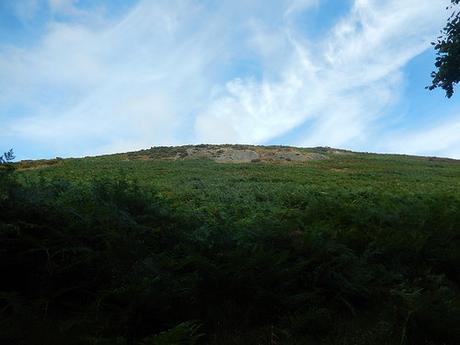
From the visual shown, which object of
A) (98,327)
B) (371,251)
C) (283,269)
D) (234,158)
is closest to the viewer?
(98,327)

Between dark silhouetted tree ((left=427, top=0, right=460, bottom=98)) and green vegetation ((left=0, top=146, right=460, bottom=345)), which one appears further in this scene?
dark silhouetted tree ((left=427, top=0, right=460, bottom=98))

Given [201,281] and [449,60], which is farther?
[449,60]

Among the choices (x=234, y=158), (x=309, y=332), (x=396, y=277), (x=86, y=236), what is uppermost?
Answer: (x=234, y=158)

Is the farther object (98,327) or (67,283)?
(67,283)

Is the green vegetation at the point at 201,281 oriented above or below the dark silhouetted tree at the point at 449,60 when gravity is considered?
below

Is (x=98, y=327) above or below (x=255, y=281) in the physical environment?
below

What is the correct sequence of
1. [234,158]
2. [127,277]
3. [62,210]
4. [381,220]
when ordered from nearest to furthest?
[127,277] < [62,210] < [381,220] < [234,158]

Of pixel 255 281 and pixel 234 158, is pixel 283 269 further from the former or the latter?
pixel 234 158

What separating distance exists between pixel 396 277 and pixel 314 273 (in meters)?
1.11

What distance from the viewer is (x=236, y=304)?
189 inches

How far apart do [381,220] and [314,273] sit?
279 centimetres

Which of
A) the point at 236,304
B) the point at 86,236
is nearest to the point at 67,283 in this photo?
the point at 86,236

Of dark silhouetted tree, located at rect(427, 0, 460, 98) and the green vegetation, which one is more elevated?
dark silhouetted tree, located at rect(427, 0, 460, 98)

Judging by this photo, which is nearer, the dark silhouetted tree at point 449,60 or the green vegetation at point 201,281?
the green vegetation at point 201,281
